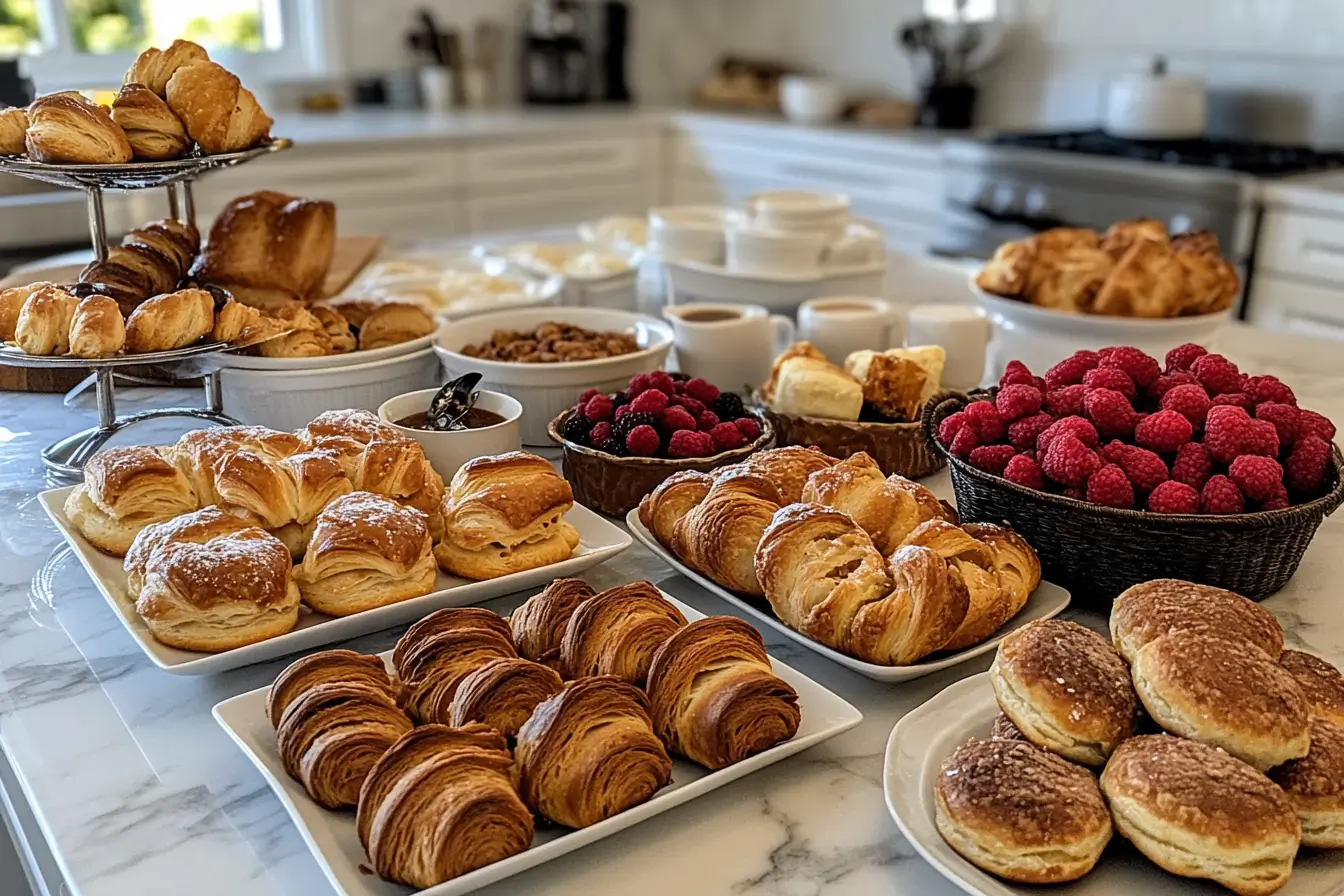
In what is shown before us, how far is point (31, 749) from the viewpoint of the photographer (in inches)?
36.0

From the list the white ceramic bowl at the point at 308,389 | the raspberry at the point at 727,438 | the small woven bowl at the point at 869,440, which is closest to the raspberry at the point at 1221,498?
the small woven bowl at the point at 869,440

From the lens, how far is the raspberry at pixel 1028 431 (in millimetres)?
Result: 1152

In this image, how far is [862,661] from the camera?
0.96 meters

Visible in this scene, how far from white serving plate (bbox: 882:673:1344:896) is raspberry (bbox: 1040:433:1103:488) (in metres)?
0.28

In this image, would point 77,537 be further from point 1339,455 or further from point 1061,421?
point 1339,455

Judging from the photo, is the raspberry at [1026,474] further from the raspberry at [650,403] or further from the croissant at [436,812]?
the croissant at [436,812]

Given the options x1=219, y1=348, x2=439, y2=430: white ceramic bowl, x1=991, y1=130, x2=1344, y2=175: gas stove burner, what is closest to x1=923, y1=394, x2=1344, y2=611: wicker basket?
x1=219, y1=348, x2=439, y2=430: white ceramic bowl

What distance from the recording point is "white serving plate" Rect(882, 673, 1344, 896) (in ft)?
2.46

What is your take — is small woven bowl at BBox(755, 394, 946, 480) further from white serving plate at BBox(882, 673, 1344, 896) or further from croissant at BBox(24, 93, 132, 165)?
croissant at BBox(24, 93, 132, 165)

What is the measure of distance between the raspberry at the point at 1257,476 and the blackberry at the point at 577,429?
0.64 meters

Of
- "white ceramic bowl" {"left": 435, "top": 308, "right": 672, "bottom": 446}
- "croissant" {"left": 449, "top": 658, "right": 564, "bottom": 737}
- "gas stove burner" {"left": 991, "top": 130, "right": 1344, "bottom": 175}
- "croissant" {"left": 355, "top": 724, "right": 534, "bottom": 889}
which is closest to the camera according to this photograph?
"croissant" {"left": 355, "top": 724, "right": 534, "bottom": 889}

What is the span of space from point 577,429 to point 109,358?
0.50 meters

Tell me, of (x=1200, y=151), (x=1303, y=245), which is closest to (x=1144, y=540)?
(x=1303, y=245)

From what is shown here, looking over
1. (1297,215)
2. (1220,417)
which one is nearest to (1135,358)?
(1220,417)
